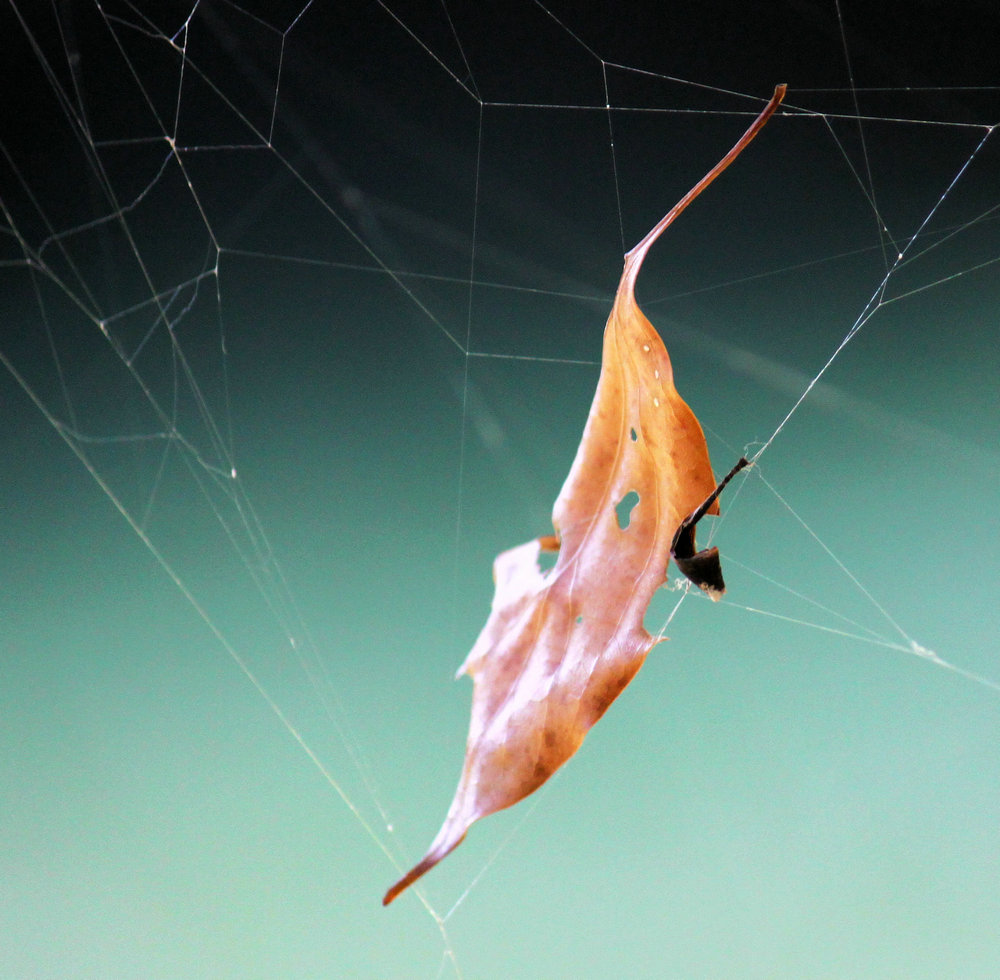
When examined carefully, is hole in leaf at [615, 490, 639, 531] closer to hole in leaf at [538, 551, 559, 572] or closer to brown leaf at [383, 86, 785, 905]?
hole in leaf at [538, 551, 559, 572]

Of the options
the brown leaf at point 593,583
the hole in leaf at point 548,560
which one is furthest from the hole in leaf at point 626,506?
the brown leaf at point 593,583

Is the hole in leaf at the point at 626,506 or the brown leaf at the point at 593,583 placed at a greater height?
the brown leaf at the point at 593,583

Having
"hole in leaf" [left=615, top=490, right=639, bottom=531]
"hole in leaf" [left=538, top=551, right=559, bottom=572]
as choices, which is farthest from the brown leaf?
"hole in leaf" [left=615, top=490, right=639, bottom=531]

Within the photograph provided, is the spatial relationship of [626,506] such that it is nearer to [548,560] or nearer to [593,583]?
[548,560]

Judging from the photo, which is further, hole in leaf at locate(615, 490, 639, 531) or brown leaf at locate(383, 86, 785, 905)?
hole in leaf at locate(615, 490, 639, 531)

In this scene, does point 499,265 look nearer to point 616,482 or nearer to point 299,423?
point 299,423

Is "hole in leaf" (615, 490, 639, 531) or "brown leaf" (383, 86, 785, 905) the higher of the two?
"brown leaf" (383, 86, 785, 905)

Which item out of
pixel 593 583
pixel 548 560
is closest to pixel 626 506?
pixel 548 560

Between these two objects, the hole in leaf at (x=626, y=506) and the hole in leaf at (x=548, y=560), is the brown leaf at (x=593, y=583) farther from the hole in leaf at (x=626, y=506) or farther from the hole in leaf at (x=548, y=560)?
the hole in leaf at (x=626, y=506)
